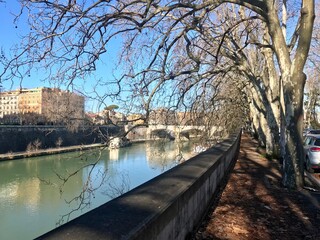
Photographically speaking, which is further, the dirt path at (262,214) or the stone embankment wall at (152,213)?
the dirt path at (262,214)

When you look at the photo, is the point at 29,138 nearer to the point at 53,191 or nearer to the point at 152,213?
the point at 53,191

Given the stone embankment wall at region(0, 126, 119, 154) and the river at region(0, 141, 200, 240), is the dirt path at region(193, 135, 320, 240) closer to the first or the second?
the river at region(0, 141, 200, 240)

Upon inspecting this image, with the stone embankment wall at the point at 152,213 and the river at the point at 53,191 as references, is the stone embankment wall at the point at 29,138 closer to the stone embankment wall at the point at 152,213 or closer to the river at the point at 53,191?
the river at the point at 53,191

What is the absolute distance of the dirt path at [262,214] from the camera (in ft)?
18.1

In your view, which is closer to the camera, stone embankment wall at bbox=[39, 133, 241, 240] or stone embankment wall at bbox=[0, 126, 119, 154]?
stone embankment wall at bbox=[39, 133, 241, 240]

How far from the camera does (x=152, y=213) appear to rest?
11.1 ft

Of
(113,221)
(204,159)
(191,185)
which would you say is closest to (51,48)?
(204,159)

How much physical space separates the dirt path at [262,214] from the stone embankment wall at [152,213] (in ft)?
1.44

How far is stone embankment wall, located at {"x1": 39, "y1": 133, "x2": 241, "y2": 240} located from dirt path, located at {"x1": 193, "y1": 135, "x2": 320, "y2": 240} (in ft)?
1.44

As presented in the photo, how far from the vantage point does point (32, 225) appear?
73.7ft

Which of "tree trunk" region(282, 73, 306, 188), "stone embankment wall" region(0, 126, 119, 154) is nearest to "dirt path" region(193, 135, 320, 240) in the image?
"tree trunk" region(282, 73, 306, 188)

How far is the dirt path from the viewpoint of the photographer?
551 cm

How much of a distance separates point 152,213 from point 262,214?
388 cm

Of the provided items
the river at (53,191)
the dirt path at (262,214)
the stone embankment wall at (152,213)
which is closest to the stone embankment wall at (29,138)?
the river at (53,191)
